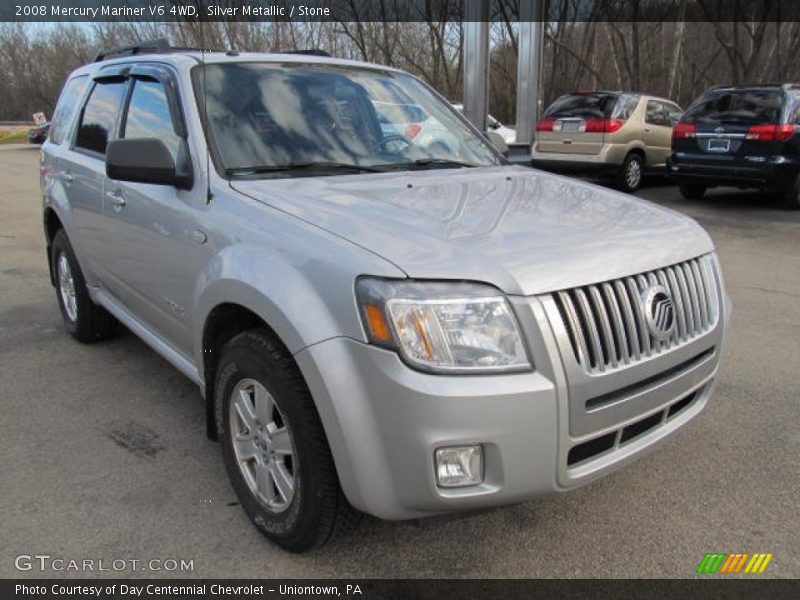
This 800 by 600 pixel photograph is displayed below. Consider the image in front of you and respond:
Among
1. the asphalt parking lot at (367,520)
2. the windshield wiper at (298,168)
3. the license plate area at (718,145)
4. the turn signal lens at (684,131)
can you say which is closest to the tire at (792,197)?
the license plate area at (718,145)

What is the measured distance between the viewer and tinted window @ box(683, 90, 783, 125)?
390 inches

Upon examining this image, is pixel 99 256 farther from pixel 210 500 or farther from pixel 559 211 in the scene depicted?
pixel 559 211

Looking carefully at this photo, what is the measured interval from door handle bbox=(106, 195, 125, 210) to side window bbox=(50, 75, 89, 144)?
4.19ft

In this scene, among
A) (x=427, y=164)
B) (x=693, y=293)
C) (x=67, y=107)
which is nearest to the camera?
(x=693, y=293)

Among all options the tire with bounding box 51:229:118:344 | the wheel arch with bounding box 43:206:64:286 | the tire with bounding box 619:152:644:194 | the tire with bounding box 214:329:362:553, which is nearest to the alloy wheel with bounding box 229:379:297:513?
the tire with bounding box 214:329:362:553

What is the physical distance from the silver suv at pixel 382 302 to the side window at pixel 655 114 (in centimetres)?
1027

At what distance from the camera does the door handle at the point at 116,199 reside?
3671 millimetres

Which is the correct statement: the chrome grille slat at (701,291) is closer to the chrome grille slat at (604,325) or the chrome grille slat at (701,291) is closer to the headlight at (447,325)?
the chrome grille slat at (604,325)

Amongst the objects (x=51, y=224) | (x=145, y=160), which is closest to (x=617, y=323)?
(x=145, y=160)

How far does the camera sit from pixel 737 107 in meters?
10.2

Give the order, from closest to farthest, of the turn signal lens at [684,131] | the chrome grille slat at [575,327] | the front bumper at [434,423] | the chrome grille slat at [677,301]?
the front bumper at [434,423], the chrome grille slat at [575,327], the chrome grille slat at [677,301], the turn signal lens at [684,131]

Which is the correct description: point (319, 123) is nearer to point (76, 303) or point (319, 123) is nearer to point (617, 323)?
point (617, 323)

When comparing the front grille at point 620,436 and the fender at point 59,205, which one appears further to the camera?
the fender at point 59,205

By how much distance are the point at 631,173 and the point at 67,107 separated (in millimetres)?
9997
